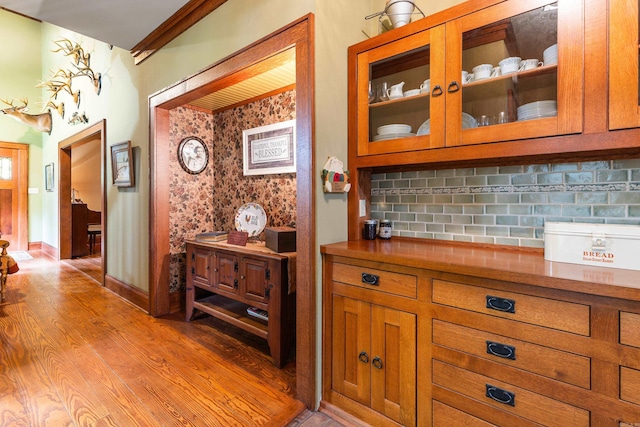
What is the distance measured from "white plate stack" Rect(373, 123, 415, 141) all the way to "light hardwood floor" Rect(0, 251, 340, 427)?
1581 millimetres

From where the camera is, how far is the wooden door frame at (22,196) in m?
6.36

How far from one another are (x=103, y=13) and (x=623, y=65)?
339cm

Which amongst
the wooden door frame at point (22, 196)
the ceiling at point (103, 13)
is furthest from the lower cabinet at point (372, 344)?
the wooden door frame at point (22, 196)

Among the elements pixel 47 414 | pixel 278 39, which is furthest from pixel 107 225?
pixel 278 39

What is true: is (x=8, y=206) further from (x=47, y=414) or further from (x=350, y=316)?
(x=350, y=316)

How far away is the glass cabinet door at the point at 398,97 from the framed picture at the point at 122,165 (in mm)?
2757

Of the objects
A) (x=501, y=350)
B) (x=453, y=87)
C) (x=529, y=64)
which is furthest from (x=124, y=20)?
(x=501, y=350)

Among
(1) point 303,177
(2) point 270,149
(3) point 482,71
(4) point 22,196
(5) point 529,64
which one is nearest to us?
(5) point 529,64

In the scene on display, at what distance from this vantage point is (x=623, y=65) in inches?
45.8

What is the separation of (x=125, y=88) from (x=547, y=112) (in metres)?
4.03

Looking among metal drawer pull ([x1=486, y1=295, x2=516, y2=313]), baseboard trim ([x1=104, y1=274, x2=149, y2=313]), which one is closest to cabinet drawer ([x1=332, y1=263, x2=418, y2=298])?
metal drawer pull ([x1=486, y1=295, x2=516, y2=313])

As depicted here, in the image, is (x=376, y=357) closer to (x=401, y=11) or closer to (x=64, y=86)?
(x=401, y=11)

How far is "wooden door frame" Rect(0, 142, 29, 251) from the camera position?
636cm

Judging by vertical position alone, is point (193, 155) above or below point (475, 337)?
above
